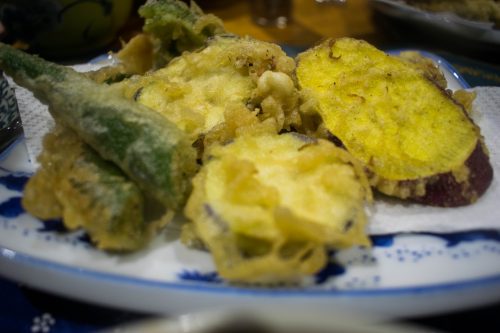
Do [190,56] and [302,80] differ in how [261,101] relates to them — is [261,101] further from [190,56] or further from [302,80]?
[190,56]

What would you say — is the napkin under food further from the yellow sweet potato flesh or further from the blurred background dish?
the blurred background dish

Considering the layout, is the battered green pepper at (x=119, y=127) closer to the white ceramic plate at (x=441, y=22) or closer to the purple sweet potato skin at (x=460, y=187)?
the purple sweet potato skin at (x=460, y=187)

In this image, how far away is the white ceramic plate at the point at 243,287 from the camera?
39.4 inches

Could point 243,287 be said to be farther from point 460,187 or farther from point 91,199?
point 460,187

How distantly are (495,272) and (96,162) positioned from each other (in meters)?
0.98

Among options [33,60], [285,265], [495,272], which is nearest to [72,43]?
[33,60]

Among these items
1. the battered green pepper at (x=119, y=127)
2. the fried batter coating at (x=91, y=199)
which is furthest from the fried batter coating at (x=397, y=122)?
the fried batter coating at (x=91, y=199)

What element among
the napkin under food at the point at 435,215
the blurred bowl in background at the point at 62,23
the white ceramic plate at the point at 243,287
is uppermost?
the white ceramic plate at the point at 243,287

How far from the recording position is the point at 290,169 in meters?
1.21

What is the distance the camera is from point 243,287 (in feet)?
3.38

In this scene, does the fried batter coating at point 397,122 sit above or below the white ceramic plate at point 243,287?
above

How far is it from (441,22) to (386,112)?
165cm

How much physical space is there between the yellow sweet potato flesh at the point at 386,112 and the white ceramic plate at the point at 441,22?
4.36 feet

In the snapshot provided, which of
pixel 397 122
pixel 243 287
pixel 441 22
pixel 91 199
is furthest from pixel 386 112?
pixel 441 22
